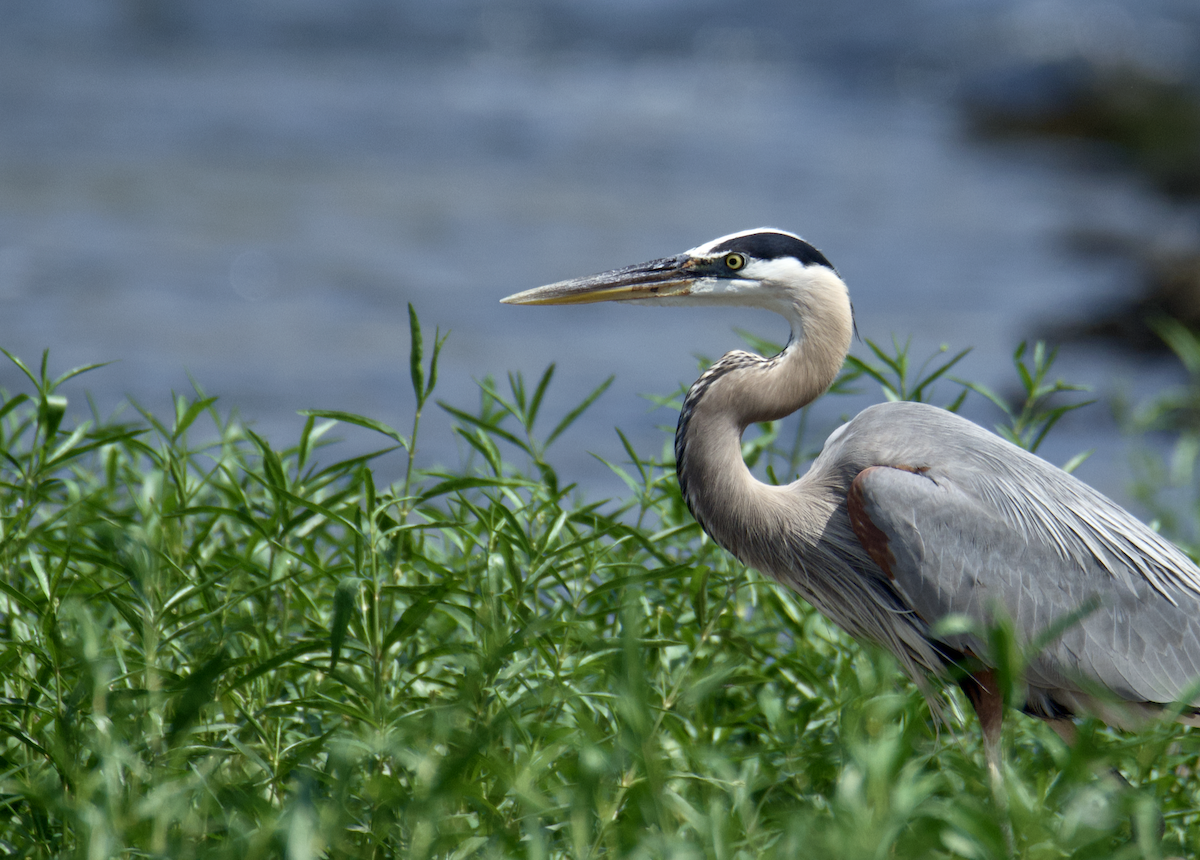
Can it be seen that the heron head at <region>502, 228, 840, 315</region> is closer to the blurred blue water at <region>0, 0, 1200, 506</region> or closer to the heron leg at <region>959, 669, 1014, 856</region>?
the blurred blue water at <region>0, 0, 1200, 506</region>

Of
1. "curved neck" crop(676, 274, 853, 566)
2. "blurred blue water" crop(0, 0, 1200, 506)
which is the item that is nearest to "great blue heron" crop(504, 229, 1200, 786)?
"curved neck" crop(676, 274, 853, 566)

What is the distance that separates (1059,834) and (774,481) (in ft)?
5.33

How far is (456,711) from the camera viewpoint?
241 cm

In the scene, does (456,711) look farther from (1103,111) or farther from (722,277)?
(1103,111)

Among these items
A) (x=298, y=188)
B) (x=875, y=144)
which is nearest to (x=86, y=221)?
(x=298, y=188)

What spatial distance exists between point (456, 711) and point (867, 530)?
1.15 metres

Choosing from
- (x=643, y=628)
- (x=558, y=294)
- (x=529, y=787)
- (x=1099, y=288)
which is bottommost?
(x=1099, y=288)

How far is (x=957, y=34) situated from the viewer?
69.8 feet

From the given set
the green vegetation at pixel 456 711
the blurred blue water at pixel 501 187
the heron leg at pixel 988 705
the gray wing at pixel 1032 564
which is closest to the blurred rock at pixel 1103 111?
the blurred blue water at pixel 501 187

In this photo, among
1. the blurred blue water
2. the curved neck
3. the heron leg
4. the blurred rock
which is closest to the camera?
the heron leg

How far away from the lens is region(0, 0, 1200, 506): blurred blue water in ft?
31.5

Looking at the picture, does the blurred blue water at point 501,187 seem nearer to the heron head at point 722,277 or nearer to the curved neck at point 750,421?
the heron head at point 722,277

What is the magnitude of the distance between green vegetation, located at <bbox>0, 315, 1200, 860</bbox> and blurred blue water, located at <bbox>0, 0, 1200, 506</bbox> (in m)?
1.41

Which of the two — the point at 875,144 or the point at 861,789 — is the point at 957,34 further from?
the point at 861,789
